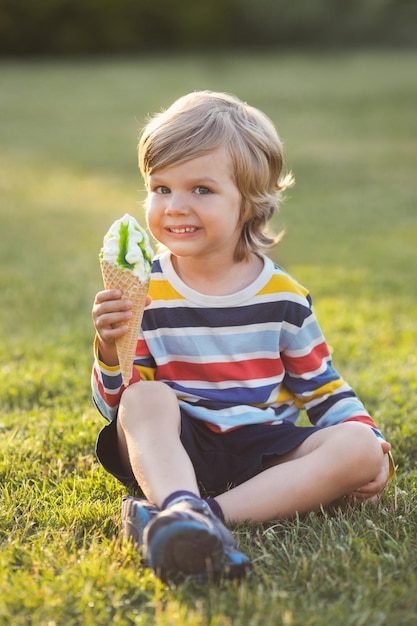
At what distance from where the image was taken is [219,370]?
9.23ft

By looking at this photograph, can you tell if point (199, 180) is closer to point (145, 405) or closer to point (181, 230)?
point (181, 230)

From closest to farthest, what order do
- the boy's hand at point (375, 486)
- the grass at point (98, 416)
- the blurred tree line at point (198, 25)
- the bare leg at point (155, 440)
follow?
the grass at point (98, 416)
the bare leg at point (155, 440)
the boy's hand at point (375, 486)
the blurred tree line at point (198, 25)

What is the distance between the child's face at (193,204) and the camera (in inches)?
107

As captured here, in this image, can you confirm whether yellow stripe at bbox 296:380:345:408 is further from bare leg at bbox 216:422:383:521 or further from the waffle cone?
the waffle cone

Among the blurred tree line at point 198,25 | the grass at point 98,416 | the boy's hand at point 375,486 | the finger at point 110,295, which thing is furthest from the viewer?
the blurred tree line at point 198,25

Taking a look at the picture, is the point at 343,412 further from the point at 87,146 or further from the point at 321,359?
the point at 87,146

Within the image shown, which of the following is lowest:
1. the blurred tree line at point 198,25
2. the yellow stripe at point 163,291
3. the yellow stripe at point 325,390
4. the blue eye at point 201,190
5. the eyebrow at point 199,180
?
the yellow stripe at point 325,390

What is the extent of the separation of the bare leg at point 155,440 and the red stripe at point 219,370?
0.68ft

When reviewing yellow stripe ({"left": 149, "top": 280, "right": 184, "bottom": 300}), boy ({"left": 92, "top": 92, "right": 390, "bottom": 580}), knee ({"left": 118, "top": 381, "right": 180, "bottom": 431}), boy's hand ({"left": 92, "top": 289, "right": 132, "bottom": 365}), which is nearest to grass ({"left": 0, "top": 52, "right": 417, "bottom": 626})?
boy ({"left": 92, "top": 92, "right": 390, "bottom": 580})

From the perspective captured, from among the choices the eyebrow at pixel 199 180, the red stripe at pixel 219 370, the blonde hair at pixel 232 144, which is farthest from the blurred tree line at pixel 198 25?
the red stripe at pixel 219 370

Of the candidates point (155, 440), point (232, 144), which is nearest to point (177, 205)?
point (232, 144)

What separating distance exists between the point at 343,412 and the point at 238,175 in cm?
85

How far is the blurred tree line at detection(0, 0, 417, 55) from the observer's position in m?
29.8

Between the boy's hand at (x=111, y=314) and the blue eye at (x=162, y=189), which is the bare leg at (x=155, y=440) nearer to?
the boy's hand at (x=111, y=314)
